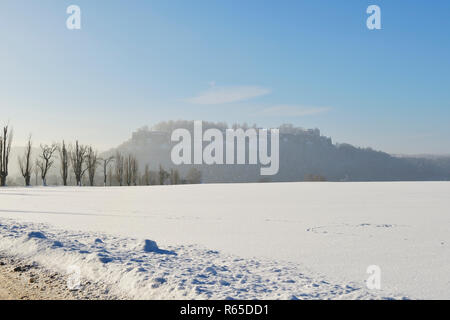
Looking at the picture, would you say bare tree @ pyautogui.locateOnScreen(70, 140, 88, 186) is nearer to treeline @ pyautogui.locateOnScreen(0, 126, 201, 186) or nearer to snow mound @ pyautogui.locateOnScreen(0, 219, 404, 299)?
treeline @ pyautogui.locateOnScreen(0, 126, 201, 186)

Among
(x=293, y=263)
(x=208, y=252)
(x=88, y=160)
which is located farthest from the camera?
(x=88, y=160)

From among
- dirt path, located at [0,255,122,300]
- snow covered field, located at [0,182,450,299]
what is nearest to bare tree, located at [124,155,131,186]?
snow covered field, located at [0,182,450,299]

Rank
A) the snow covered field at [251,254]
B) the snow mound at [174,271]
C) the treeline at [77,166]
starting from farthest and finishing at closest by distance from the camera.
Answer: the treeline at [77,166], the snow covered field at [251,254], the snow mound at [174,271]

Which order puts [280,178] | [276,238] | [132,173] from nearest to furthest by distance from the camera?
[276,238], [132,173], [280,178]

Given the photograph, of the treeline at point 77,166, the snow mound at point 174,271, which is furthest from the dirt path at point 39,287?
the treeline at point 77,166

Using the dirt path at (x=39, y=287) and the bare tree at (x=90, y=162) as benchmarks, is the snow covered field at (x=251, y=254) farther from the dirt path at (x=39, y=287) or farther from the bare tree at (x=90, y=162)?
the bare tree at (x=90, y=162)

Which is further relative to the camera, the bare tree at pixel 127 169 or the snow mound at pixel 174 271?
the bare tree at pixel 127 169

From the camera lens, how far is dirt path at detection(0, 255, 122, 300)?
19.1 feet

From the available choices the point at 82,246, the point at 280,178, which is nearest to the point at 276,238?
the point at 82,246

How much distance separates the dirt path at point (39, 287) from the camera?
19.1 feet

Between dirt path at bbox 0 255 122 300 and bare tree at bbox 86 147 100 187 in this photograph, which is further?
bare tree at bbox 86 147 100 187

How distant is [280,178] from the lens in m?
126
